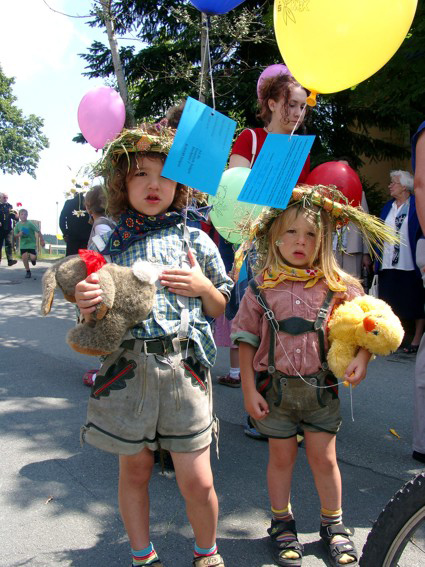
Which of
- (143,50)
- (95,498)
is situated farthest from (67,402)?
(143,50)

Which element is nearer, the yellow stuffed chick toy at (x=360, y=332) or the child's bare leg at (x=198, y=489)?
the child's bare leg at (x=198, y=489)

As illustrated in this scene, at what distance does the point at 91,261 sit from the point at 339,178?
1.42 m

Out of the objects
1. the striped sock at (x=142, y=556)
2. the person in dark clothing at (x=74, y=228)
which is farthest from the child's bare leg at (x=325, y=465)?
the person in dark clothing at (x=74, y=228)

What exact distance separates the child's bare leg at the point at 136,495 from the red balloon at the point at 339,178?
156cm

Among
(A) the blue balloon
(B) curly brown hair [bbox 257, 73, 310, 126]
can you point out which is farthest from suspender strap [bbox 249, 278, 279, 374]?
(A) the blue balloon

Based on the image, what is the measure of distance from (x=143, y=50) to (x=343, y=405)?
29.8 ft

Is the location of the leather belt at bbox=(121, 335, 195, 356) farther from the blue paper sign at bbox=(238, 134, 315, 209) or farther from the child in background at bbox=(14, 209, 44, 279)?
the child in background at bbox=(14, 209, 44, 279)

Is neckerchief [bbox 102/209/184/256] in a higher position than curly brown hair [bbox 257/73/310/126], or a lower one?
lower

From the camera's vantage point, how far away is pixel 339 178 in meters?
2.70

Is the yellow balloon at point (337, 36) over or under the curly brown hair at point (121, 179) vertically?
over

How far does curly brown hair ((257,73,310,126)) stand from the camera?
9.61 feet

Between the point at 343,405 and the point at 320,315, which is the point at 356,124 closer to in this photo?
the point at 343,405

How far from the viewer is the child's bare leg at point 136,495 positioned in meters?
1.96

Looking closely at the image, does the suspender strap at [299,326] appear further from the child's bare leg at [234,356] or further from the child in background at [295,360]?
the child's bare leg at [234,356]
